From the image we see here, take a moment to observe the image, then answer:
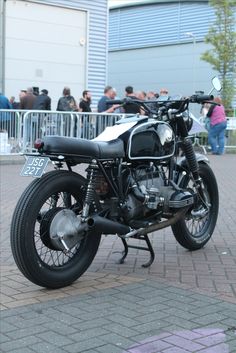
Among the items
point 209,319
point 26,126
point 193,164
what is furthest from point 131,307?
point 26,126

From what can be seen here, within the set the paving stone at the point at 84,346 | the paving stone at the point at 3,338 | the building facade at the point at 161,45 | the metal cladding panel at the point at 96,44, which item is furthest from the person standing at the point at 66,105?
the building facade at the point at 161,45

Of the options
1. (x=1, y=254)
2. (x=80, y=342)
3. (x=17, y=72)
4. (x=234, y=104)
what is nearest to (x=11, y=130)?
(x=17, y=72)

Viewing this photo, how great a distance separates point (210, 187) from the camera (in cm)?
601

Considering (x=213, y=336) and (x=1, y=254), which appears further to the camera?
(x=1, y=254)

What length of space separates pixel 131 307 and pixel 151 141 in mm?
1461

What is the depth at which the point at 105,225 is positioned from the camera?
4.57 metres

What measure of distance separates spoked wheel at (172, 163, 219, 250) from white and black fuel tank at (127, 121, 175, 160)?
0.50m

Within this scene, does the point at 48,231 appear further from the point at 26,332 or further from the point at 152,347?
the point at 152,347

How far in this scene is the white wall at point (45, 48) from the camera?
20.2 m

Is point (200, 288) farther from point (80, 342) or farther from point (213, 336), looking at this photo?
point (80, 342)

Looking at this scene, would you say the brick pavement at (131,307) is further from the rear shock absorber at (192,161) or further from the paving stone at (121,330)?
the rear shock absorber at (192,161)

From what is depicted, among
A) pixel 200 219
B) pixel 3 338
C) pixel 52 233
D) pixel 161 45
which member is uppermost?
pixel 161 45

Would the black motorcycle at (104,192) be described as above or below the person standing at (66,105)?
below

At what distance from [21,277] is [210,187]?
2181 mm
